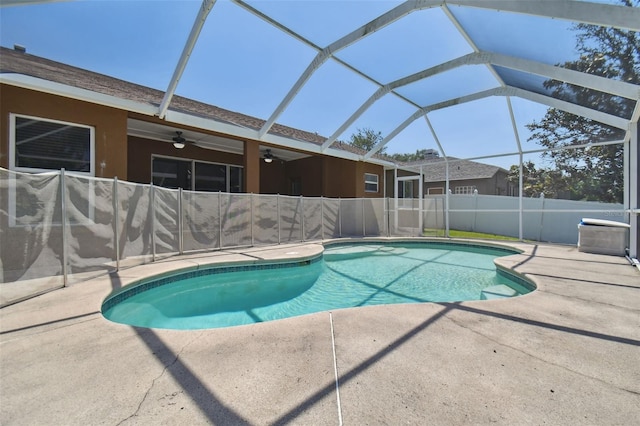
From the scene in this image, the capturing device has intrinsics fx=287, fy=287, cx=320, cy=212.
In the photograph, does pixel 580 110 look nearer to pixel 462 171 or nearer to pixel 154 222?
pixel 154 222

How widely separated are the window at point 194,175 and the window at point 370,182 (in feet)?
19.7

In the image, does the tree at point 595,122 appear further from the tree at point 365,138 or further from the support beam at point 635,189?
the tree at point 365,138

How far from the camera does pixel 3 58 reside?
611 cm

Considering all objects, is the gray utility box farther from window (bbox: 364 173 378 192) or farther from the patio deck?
window (bbox: 364 173 378 192)

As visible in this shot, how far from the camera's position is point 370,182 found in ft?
47.4

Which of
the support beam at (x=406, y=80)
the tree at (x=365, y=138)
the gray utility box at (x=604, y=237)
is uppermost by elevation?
the tree at (x=365, y=138)

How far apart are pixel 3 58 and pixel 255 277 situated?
23.3 ft

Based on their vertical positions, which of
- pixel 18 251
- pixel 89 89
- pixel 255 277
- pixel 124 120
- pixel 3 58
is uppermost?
pixel 3 58

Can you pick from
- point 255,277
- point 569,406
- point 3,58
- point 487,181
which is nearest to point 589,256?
point 569,406

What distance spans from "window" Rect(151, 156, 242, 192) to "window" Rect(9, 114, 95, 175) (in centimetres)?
406

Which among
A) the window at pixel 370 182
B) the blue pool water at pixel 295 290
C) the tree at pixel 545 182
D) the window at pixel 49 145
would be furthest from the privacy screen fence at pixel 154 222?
the tree at pixel 545 182

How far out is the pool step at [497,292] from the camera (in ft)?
16.3

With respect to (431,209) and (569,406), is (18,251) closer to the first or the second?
(569,406)

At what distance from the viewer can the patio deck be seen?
1.62 meters
